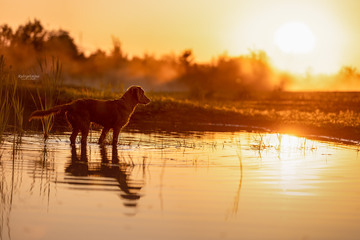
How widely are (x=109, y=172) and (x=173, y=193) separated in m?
1.98

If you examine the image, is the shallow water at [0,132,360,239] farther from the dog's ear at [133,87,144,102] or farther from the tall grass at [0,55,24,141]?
the dog's ear at [133,87,144,102]

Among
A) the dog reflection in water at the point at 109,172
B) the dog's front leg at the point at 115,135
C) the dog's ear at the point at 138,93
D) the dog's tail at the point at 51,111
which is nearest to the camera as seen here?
the dog reflection in water at the point at 109,172

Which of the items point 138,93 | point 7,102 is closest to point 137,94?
point 138,93

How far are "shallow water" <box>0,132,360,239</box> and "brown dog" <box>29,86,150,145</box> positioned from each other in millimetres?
614

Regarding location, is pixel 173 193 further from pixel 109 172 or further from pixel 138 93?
pixel 138 93

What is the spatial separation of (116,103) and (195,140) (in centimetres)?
240

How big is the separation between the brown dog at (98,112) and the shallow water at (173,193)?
614mm

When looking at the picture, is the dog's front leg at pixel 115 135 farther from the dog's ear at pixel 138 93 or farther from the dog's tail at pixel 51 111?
the dog's tail at pixel 51 111

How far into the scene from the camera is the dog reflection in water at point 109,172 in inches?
298

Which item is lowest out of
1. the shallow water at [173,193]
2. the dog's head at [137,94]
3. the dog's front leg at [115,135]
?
the shallow water at [173,193]

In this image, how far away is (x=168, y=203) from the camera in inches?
276

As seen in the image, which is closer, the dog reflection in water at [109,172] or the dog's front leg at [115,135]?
the dog reflection in water at [109,172]

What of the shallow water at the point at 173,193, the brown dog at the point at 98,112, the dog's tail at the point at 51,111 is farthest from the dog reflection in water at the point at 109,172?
the dog's tail at the point at 51,111

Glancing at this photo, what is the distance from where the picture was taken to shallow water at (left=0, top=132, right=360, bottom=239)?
5824 mm
